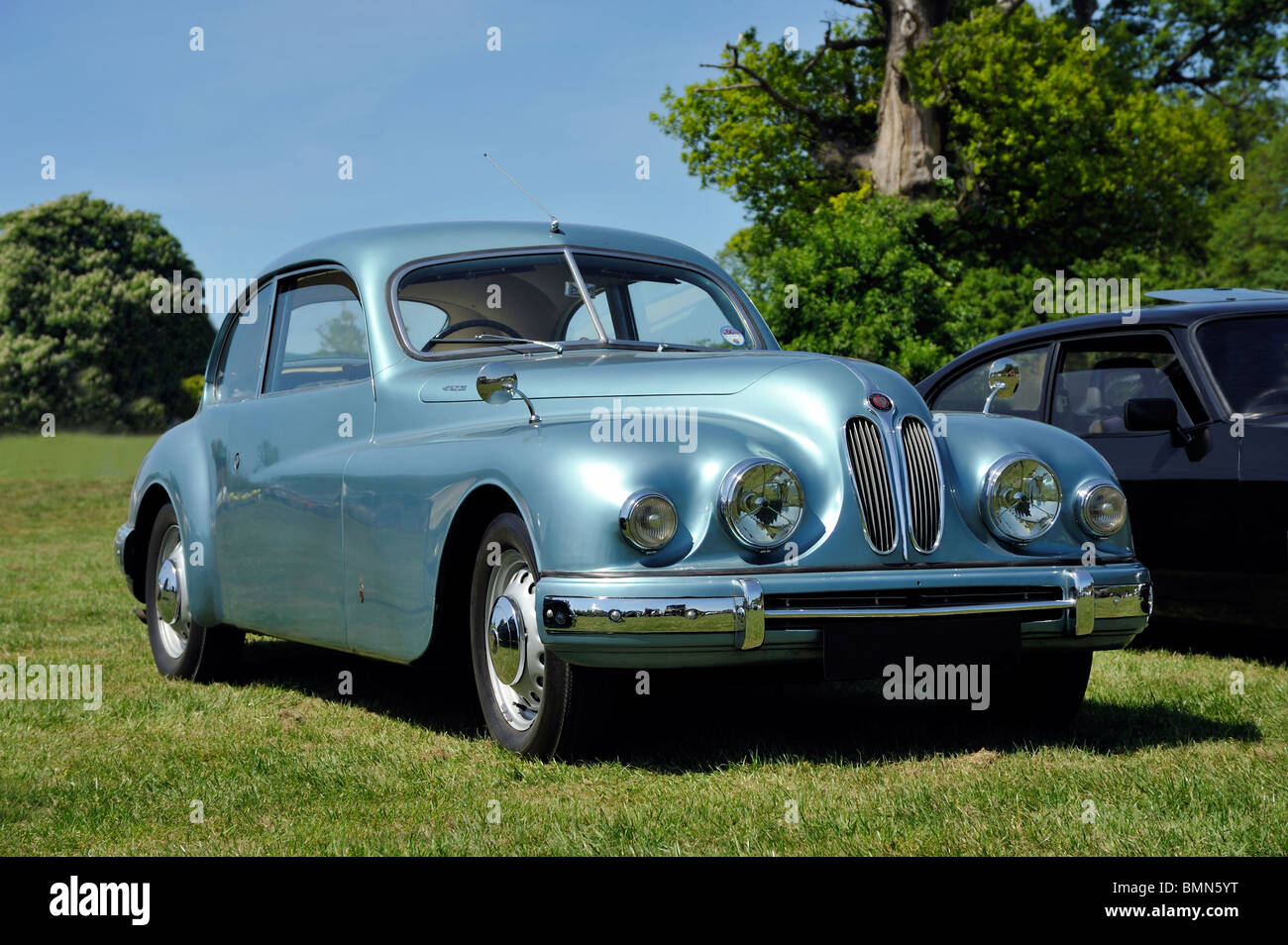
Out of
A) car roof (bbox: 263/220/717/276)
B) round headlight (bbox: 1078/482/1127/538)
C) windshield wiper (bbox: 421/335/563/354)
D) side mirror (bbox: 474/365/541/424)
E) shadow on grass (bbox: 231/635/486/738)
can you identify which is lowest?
shadow on grass (bbox: 231/635/486/738)

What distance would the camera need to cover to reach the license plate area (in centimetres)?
458

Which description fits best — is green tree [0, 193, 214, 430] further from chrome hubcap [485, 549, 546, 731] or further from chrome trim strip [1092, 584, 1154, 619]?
chrome trim strip [1092, 584, 1154, 619]

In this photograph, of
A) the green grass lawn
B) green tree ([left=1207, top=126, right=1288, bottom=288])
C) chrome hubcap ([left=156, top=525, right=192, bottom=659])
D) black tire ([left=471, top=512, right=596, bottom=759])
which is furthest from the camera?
green tree ([left=1207, top=126, right=1288, bottom=288])

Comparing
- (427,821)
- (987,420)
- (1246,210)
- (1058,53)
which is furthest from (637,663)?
(1246,210)

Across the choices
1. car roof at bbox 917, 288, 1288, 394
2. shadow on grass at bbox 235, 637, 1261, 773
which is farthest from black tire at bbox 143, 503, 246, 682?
car roof at bbox 917, 288, 1288, 394

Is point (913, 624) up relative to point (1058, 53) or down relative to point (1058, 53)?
down

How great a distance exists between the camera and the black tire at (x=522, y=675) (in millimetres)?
4719

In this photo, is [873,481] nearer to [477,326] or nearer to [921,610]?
[921,610]

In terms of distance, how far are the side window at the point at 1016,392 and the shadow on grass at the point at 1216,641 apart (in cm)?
129

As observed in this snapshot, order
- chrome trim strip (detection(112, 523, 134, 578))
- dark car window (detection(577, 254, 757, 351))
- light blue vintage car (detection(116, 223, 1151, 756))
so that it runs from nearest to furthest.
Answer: light blue vintage car (detection(116, 223, 1151, 756)), dark car window (detection(577, 254, 757, 351)), chrome trim strip (detection(112, 523, 134, 578))

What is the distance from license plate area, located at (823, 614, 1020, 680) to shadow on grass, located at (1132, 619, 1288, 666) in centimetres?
270

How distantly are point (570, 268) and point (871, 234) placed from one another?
1961cm

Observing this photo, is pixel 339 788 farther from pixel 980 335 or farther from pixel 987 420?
pixel 980 335

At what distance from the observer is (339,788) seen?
15.3ft
